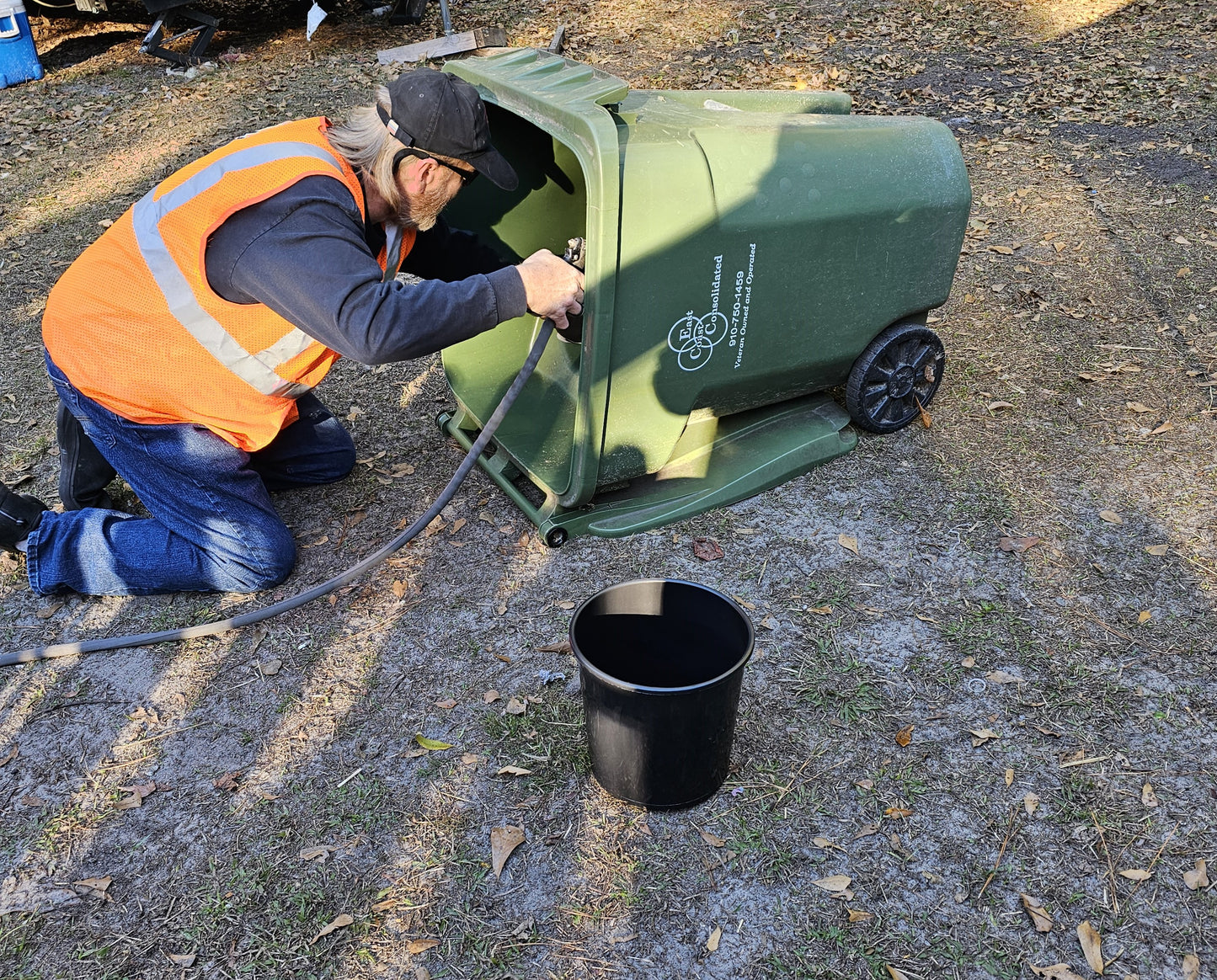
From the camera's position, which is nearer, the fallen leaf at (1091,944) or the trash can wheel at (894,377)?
the fallen leaf at (1091,944)

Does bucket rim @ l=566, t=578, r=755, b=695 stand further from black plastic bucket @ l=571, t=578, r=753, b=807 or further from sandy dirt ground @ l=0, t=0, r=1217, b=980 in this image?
sandy dirt ground @ l=0, t=0, r=1217, b=980

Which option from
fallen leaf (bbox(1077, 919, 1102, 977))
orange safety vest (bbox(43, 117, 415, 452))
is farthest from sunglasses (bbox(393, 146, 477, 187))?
fallen leaf (bbox(1077, 919, 1102, 977))

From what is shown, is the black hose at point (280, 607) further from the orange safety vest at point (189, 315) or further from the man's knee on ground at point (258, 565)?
the orange safety vest at point (189, 315)

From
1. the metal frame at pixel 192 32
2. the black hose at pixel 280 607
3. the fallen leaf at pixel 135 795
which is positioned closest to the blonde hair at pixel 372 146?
the black hose at pixel 280 607

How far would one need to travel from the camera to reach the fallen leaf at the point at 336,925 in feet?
7.34

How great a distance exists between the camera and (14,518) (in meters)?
3.21

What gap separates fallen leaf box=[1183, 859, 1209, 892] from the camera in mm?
2279

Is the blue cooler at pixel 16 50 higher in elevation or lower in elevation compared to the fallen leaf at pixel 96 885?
higher

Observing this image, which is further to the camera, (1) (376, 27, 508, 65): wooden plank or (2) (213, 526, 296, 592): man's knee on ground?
(1) (376, 27, 508, 65): wooden plank

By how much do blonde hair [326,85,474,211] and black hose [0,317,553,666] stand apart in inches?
23.6

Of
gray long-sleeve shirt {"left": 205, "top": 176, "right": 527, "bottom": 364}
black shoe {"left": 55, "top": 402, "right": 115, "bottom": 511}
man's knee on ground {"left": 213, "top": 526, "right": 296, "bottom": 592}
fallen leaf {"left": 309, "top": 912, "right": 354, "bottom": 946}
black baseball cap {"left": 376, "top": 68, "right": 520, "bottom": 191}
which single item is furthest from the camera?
black shoe {"left": 55, "top": 402, "right": 115, "bottom": 511}

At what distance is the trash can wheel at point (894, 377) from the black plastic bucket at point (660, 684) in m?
1.53

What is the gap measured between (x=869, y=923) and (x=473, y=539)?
1.85m

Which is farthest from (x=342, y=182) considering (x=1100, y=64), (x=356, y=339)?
(x=1100, y=64)
